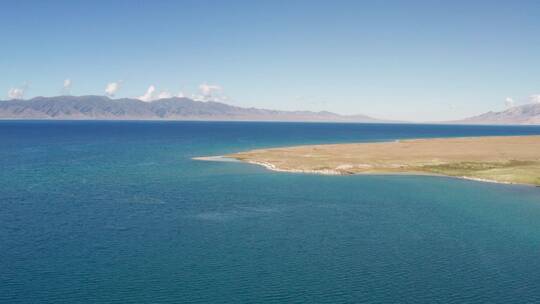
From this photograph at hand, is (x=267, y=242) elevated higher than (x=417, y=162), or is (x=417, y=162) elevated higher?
(x=417, y=162)

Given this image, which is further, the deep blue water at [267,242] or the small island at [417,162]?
the small island at [417,162]

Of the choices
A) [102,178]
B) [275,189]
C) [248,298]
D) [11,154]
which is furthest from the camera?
[11,154]

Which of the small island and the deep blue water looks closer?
the deep blue water

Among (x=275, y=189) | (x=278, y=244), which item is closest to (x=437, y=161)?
(x=275, y=189)

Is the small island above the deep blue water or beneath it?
above

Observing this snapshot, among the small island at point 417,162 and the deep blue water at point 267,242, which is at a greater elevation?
the small island at point 417,162

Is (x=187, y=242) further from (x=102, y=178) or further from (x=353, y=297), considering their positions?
(x=102, y=178)

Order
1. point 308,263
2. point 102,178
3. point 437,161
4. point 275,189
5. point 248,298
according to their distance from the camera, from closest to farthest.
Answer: point 248,298 < point 308,263 < point 275,189 < point 102,178 < point 437,161

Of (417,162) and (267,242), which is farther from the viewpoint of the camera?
(417,162)
